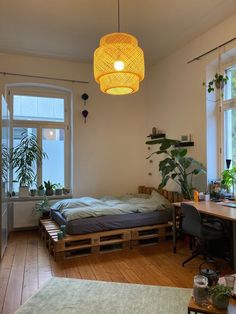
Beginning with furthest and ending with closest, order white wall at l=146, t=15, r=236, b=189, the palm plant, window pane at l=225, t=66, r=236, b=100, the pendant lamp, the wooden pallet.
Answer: the palm plant < white wall at l=146, t=15, r=236, b=189 < window pane at l=225, t=66, r=236, b=100 < the wooden pallet < the pendant lamp

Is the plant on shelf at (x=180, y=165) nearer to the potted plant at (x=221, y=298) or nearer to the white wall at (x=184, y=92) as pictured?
the white wall at (x=184, y=92)

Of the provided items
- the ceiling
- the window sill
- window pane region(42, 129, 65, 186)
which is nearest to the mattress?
the window sill

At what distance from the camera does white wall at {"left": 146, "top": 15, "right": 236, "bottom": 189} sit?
397 cm

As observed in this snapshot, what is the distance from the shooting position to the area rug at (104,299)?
223 cm

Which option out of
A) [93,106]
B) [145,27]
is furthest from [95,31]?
[93,106]

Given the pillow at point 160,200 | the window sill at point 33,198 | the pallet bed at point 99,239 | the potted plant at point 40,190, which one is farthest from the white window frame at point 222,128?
the potted plant at point 40,190

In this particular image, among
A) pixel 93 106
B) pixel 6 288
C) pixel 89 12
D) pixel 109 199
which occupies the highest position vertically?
pixel 89 12

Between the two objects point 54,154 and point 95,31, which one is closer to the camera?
point 95,31

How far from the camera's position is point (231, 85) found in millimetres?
3902

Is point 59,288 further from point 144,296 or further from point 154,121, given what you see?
point 154,121

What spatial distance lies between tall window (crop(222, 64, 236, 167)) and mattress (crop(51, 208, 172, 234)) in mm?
1329

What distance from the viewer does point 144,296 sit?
245 cm

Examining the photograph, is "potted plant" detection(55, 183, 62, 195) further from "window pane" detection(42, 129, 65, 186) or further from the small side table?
the small side table

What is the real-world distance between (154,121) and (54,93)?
217cm
